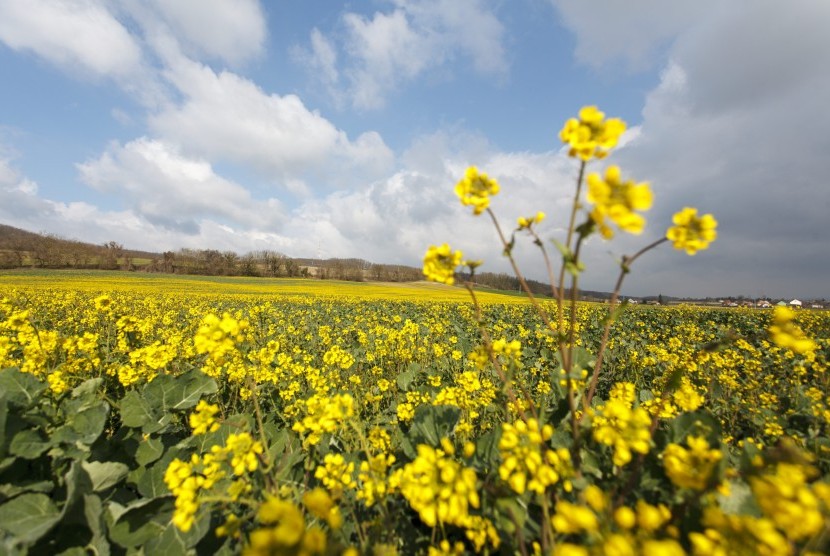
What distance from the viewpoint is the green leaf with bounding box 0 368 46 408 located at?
2.61 metres

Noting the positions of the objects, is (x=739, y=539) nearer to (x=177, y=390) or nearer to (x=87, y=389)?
(x=177, y=390)

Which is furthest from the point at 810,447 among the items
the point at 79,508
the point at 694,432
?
the point at 79,508

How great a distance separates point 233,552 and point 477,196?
8.32 ft

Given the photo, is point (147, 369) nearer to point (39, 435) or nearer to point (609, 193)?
point (39, 435)

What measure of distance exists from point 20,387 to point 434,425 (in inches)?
129

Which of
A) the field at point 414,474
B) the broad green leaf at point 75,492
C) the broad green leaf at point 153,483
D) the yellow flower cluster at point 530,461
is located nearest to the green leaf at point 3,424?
the field at point 414,474

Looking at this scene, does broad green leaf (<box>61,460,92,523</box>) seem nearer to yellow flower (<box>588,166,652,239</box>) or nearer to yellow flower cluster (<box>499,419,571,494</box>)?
yellow flower cluster (<box>499,419,571,494</box>)

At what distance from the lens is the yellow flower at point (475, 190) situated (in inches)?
65.7

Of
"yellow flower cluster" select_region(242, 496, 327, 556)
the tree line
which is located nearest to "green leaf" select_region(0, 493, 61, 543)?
"yellow flower cluster" select_region(242, 496, 327, 556)

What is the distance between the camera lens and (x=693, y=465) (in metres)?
1.48

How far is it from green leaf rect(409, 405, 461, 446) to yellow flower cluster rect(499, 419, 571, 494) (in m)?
1.17

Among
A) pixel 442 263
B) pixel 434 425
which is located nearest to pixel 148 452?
pixel 434 425

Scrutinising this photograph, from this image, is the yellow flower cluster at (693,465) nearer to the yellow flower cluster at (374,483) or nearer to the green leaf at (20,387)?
the yellow flower cluster at (374,483)

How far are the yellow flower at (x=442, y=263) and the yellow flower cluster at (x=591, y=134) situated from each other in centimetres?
68
